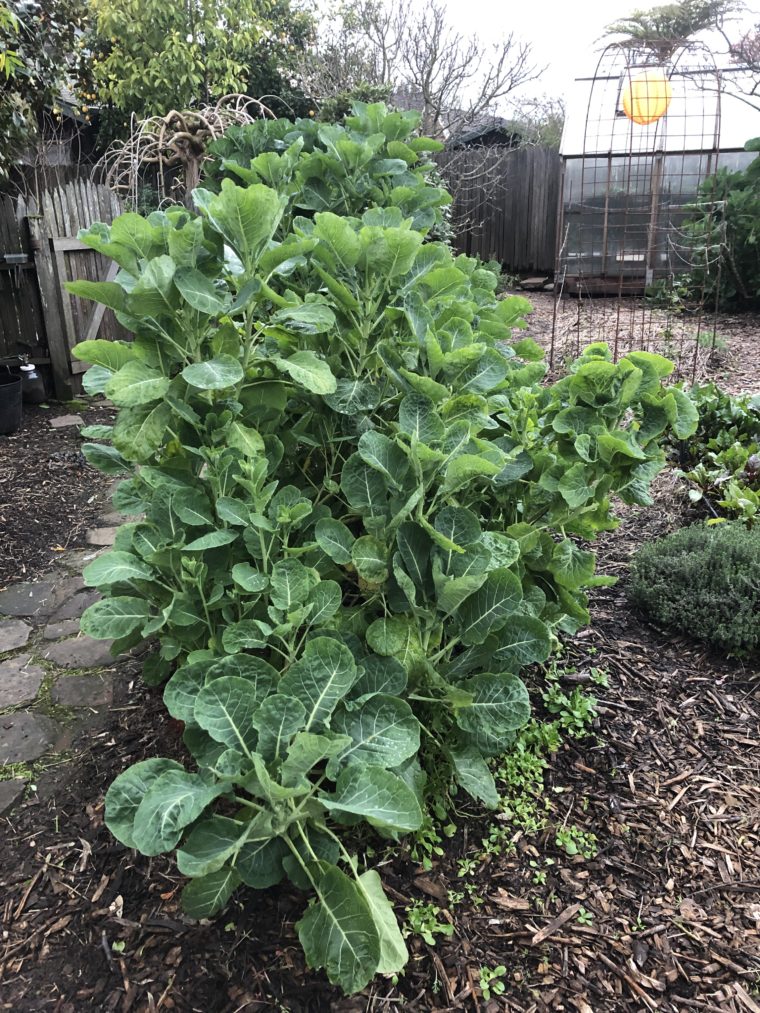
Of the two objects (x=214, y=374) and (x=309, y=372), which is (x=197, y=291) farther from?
(x=309, y=372)

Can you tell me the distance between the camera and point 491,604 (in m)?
1.75

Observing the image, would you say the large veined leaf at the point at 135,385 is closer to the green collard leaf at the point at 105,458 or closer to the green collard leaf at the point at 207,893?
the green collard leaf at the point at 105,458

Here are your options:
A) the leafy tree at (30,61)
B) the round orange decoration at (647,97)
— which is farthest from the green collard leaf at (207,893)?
the round orange decoration at (647,97)

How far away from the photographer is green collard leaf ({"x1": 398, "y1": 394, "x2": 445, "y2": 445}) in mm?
1660

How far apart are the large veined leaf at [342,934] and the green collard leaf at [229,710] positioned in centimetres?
27

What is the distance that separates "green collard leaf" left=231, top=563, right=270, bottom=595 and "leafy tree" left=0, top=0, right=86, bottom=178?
18.1 ft

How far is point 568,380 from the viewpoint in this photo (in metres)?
2.00

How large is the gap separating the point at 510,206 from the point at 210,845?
1629 cm

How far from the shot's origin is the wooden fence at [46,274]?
7.16 meters

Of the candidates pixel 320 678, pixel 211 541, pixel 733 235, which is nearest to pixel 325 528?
pixel 211 541

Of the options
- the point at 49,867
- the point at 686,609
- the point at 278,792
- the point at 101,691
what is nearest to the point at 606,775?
the point at 686,609

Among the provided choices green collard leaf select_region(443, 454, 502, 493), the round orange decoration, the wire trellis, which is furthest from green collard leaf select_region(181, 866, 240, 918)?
the wire trellis

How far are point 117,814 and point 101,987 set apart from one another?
0.56 metres

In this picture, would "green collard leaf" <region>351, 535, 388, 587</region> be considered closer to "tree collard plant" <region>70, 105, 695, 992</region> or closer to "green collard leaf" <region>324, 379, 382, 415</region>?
"tree collard plant" <region>70, 105, 695, 992</region>
